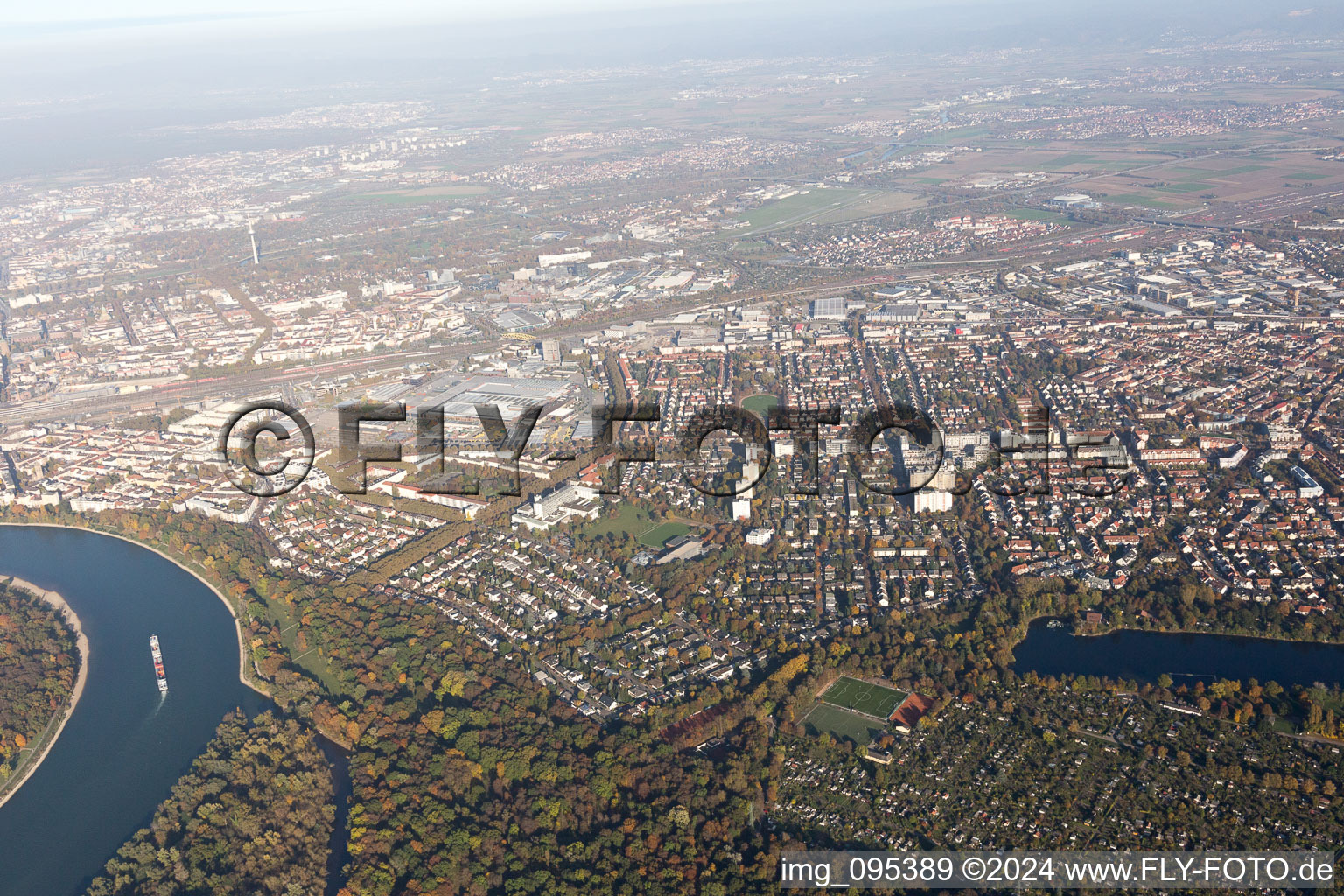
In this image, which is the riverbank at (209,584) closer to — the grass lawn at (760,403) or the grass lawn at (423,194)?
the grass lawn at (760,403)

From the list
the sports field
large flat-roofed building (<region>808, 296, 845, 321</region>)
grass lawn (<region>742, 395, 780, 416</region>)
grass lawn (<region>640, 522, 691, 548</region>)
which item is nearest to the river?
grass lawn (<region>640, 522, 691, 548</region>)

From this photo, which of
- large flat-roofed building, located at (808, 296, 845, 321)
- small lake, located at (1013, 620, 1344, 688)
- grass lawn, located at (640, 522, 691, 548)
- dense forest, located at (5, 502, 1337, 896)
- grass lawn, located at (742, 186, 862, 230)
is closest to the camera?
dense forest, located at (5, 502, 1337, 896)

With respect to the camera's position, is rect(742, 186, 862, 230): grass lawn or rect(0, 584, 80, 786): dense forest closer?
rect(0, 584, 80, 786): dense forest

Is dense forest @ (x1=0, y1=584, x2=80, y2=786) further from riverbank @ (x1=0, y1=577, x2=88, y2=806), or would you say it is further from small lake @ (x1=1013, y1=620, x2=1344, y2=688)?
small lake @ (x1=1013, y1=620, x2=1344, y2=688)

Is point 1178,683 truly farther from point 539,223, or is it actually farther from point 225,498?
point 539,223

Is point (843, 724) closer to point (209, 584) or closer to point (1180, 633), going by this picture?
Answer: point (1180, 633)
